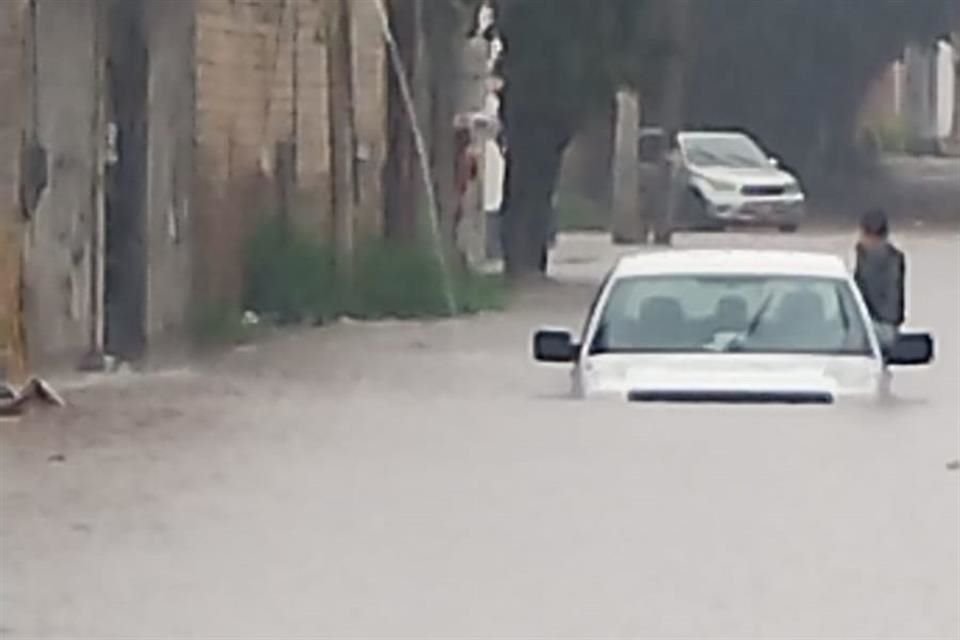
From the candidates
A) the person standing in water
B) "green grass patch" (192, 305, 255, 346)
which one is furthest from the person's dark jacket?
"green grass patch" (192, 305, 255, 346)

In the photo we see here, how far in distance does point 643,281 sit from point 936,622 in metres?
5.93

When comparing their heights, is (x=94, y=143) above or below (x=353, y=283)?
above

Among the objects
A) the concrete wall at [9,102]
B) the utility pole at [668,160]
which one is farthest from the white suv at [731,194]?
the concrete wall at [9,102]

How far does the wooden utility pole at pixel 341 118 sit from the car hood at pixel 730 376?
13353 millimetres

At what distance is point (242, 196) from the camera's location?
26828 mm

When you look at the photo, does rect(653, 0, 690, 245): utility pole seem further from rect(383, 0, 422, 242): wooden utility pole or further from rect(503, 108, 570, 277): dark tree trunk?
rect(383, 0, 422, 242): wooden utility pole

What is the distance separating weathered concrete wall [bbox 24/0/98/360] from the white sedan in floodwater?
556cm

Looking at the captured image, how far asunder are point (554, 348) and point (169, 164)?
803 cm

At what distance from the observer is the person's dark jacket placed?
2042 cm

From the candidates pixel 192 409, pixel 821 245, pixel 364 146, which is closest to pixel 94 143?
pixel 192 409

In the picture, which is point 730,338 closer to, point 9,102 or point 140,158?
point 9,102

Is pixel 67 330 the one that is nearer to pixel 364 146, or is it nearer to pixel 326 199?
pixel 326 199

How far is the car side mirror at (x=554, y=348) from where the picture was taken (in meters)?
16.4

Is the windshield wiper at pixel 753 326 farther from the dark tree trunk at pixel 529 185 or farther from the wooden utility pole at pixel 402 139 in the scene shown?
the dark tree trunk at pixel 529 185
